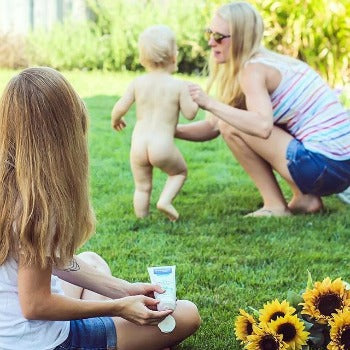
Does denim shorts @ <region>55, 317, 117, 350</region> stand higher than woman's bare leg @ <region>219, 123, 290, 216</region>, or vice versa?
denim shorts @ <region>55, 317, 117, 350</region>

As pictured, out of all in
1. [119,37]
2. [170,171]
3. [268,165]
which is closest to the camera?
[170,171]

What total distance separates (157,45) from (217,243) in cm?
113

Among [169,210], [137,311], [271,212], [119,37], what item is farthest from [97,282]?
[119,37]

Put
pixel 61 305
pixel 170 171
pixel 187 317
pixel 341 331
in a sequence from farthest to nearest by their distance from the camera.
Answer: pixel 170 171 → pixel 187 317 → pixel 341 331 → pixel 61 305

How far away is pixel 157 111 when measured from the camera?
190 inches

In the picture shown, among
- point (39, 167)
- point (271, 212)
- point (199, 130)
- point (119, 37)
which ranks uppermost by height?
point (39, 167)

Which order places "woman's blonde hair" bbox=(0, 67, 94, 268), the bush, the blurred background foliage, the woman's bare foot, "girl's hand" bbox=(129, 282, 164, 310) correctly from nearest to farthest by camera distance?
"woman's blonde hair" bbox=(0, 67, 94, 268) < "girl's hand" bbox=(129, 282, 164, 310) < the woman's bare foot < the bush < the blurred background foliage

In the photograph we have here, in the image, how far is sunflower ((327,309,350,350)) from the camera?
2908 millimetres

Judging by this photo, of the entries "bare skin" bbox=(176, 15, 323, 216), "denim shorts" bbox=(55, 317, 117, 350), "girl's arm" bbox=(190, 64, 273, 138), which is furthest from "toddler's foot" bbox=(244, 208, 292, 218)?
"denim shorts" bbox=(55, 317, 117, 350)

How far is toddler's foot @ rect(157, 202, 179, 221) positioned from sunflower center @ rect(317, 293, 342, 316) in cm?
189

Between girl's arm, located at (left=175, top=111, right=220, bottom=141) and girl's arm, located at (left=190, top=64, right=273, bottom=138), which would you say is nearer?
girl's arm, located at (left=190, top=64, right=273, bottom=138)

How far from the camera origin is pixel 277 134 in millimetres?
5016

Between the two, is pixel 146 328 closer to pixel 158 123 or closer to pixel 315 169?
pixel 158 123

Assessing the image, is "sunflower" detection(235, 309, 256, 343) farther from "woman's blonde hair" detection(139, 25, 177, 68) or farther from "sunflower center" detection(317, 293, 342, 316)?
"woman's blonde hair" detection(139, 25, 177, 68)
